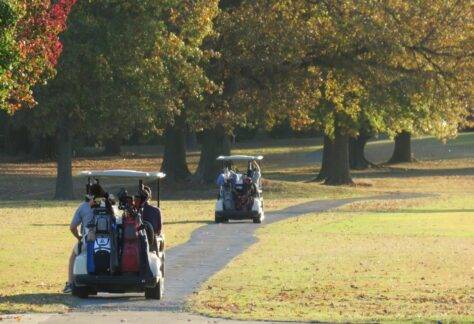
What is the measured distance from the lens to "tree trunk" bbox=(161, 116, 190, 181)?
182 ft

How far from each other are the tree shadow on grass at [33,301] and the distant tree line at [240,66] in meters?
25.0

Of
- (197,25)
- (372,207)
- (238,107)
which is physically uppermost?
(197,25)

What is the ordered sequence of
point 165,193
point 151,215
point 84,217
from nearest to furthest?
point 84,217 < point 151,215 < point 165,193

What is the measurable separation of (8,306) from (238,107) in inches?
1240

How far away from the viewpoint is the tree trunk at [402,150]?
7675 centimetres

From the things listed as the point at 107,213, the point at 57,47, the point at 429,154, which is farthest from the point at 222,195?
the point at 429,154

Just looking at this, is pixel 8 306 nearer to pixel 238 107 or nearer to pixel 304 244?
pixel 304 244

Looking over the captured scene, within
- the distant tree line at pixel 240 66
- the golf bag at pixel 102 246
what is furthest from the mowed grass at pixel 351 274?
the distant tree line at pixel 240 66

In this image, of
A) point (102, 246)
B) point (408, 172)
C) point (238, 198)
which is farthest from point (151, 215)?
point (408, 172)

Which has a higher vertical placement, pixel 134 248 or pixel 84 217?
pixel 84 217

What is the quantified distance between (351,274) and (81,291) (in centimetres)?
559

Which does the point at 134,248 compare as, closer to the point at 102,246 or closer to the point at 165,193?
the point at 102,246

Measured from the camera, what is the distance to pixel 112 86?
145ft

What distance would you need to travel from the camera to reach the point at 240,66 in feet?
159
